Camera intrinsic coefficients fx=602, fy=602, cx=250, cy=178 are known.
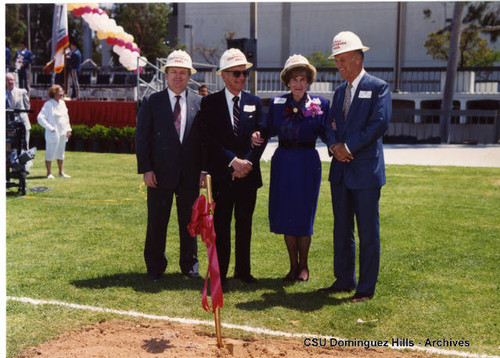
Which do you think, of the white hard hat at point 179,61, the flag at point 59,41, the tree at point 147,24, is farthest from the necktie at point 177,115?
the tree at point 147,24

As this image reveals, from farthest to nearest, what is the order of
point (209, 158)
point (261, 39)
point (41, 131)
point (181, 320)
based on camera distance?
1. point (261, 39)
2. point (41, 131)
3. point (209, 158)
4. point (181, 320)

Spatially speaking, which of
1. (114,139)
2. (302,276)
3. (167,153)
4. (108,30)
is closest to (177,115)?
(167,153)

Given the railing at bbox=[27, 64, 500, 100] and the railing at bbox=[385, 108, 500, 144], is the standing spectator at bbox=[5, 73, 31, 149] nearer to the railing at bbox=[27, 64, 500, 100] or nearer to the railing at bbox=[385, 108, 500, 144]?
the railing at bbox=[27, 64, 500, 100]

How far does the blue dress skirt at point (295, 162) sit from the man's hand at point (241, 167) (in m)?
0.44

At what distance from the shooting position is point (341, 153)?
5.36 metres

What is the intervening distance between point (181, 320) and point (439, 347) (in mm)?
2002

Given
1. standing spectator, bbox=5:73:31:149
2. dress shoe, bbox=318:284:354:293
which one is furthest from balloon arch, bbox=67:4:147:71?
dress shoe, bbox=318:284:354:293

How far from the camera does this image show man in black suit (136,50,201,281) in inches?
236

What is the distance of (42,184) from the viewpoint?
1233 cm

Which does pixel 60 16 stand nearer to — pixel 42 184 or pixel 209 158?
pixel 42 184

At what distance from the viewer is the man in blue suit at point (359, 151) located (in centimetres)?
531

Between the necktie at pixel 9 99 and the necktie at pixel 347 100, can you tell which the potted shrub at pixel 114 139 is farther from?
the necktie at pixel 347 100

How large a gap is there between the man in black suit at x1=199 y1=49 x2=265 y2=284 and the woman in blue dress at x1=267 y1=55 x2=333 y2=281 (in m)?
0.21

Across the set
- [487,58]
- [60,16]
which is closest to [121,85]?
[60,16]
